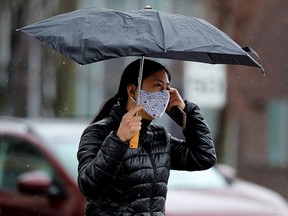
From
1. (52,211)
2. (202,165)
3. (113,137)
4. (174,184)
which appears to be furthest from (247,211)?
(113,137)

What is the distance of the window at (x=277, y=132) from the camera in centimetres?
2991

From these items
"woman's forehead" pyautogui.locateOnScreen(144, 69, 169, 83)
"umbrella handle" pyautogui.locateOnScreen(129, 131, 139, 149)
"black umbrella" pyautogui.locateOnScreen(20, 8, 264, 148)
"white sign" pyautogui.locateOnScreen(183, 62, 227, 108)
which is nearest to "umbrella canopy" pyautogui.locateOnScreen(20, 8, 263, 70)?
"black umbrella" pyautogui.locateOnScreen(20, 8, 264, 148)

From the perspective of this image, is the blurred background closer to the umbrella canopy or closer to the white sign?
the white sign

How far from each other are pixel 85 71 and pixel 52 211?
24286 mm

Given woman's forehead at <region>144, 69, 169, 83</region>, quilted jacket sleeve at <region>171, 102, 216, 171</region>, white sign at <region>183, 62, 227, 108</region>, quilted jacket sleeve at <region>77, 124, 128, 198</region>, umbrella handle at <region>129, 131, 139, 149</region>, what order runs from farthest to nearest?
1. white sign at <region>183, 62, 227, 108</region>
2. quilted jacket sleeve at <region>171, 102, 216, 171</region>
3. woman's forehead at <region>144, 69, 169, 83</region>
4. umbrella handle at <region>129, 131, 139, 149</region>
5. quilted jacket sleeve at <region>77, 124, 128, 198</region>

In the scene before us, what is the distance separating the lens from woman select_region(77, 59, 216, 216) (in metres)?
5.14

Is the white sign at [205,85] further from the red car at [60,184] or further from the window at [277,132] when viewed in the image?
the window at [277,132]

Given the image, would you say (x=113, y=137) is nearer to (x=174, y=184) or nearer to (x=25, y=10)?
(x=174, y=184)

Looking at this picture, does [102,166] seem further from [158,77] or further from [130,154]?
[158,77]

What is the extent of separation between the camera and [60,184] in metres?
9.68

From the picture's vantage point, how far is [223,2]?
70.4 ft

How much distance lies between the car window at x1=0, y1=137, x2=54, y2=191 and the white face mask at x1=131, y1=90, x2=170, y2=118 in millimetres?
4769

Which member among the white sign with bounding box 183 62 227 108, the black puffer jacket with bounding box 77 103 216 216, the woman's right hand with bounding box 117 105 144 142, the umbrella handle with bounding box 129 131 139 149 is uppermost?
the woman's right hand with bounding box 117 105 144 142

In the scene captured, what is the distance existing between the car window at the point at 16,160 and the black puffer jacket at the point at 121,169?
15.3 feet
